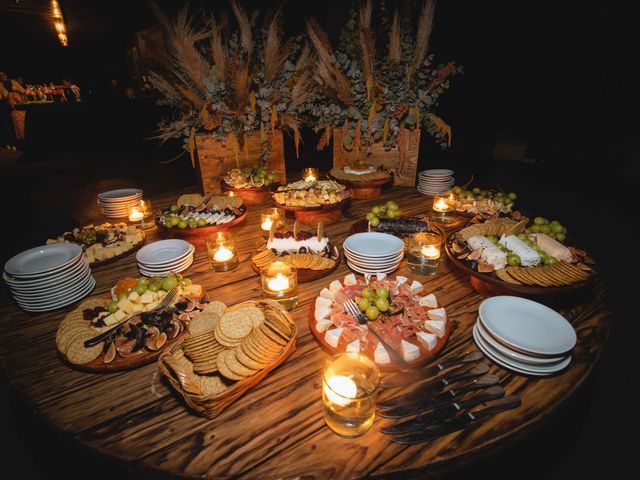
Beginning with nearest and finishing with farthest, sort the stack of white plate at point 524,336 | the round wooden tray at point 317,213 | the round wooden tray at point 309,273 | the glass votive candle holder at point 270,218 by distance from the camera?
1. the stack of white plate at point 524,336
2. the round wooden tray at point 309,273
3. the glass votive candle holder at point 270,218
4. the round wooden tray at point 317,213

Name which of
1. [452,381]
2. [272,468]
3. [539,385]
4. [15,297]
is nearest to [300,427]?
[272,468]

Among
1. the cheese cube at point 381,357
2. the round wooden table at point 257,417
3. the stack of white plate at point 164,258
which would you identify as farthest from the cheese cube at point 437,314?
the stack of white plate at point 164,258

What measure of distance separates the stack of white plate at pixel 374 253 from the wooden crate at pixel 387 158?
1863 millimetres

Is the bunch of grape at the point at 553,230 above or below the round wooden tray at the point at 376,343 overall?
above

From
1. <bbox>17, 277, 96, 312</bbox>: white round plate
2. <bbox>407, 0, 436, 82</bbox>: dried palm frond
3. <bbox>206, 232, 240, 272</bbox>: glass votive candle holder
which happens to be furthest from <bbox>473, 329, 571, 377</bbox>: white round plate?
<bbox>407, 0, 436, 82</bbox>: dried palm frond

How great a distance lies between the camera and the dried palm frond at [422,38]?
10.6ft

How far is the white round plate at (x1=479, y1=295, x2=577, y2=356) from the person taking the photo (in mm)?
1406

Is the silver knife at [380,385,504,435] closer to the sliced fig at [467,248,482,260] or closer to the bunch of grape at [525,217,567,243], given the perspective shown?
the sliced fig at [467,248,482,260]

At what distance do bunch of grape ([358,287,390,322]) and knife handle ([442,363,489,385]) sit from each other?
1.35 ft

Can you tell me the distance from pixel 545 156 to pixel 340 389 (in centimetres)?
857

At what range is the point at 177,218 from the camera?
8.86ft

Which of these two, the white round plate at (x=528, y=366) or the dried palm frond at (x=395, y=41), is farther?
the dried palm frond at (x=395, y=41)

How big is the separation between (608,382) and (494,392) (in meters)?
2.67

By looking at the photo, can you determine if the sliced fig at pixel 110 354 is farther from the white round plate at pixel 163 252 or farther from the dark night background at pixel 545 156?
the dark night background at pixel 545 156
